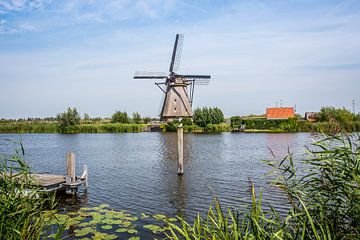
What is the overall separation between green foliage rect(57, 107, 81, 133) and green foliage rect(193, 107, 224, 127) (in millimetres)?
19395

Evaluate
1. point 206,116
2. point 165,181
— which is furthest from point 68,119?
point 165,181

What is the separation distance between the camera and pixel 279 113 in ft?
189

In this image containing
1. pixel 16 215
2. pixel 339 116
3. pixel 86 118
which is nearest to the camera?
pixel 16 215

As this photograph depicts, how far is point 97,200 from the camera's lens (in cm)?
1049

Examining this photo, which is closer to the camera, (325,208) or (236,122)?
(325,208)

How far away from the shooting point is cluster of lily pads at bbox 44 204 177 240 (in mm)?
7125

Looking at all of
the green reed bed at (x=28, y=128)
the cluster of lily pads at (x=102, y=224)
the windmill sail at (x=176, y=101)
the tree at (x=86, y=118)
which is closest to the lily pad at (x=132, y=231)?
the cluster of lily pads at (x=102, y=224)

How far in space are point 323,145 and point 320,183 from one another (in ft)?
1.38

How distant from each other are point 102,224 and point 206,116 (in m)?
45.2

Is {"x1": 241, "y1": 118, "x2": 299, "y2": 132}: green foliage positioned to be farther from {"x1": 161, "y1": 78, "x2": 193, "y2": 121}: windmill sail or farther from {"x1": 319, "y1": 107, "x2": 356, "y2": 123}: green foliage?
{"x1": 319, "y1": 107, "x2": 356, "y2": 123}: green foliage

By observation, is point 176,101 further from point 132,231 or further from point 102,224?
point 132,231

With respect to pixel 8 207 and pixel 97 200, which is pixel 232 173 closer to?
pixel 97 200

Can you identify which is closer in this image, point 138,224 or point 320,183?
point 320,183

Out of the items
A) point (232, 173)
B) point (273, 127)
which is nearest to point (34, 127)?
point (273, 127)
